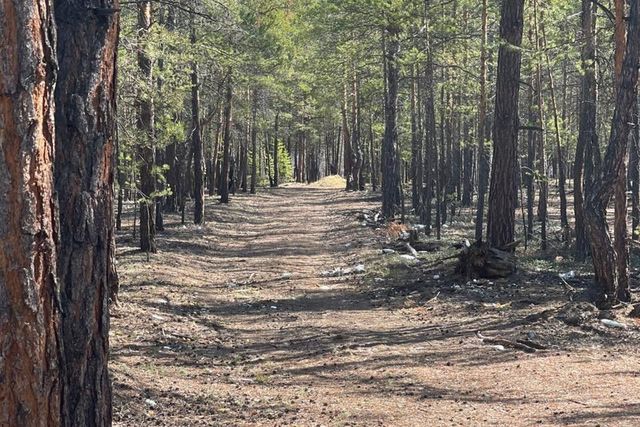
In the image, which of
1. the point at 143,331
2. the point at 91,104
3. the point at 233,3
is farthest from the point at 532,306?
the point at 233,3

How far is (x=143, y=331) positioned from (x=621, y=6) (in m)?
8.53

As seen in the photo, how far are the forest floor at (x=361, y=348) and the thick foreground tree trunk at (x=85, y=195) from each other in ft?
8.61

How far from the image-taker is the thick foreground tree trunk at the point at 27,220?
2.90 meters

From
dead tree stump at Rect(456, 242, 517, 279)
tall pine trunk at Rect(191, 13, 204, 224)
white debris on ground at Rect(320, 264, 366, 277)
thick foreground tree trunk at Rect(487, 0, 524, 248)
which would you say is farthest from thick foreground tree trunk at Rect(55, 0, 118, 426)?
tall pine trunk at Rect(191, 13, 204, 224)

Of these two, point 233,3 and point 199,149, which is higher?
point 233,3

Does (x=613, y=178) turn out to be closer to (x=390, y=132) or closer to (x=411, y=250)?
(x=411, y=250)

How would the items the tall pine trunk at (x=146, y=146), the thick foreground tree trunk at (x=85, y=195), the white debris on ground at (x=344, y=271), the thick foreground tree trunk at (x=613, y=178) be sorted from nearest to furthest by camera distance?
1. the thick foreground tree trunk at (x=85, y=195)
2. the thick foreground tree trunk at (x=613, y=178)
3. the tall pine trunk at (x=146, y=146)
4. the white debris on ground at (x=344, y=271)

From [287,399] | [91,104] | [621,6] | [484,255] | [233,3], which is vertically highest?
[233,3]

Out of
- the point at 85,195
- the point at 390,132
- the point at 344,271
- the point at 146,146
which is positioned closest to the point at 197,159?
the point at 390,132

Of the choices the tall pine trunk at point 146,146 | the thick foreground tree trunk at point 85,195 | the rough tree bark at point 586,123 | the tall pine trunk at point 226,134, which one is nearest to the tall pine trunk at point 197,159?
the tall pine trunk at point 226,134

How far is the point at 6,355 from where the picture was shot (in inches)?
115

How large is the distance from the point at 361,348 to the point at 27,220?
643cm

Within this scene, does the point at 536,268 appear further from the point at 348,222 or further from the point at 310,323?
the point at 348,222

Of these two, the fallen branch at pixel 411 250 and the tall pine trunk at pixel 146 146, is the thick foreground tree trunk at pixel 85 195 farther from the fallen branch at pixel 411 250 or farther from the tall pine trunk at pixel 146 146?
the fallen branch at pixel 411 250
